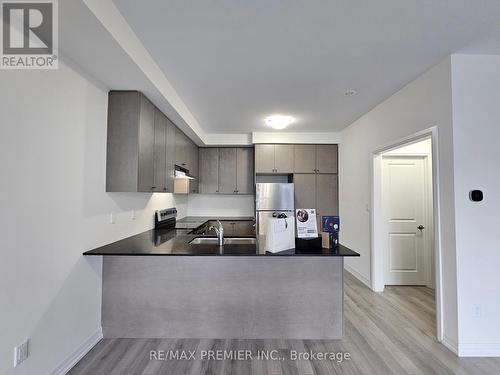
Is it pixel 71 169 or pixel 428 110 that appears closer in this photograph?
pixel 71 169

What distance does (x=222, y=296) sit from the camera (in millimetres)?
2387

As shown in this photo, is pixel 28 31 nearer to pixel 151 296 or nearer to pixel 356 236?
pixel 151 296

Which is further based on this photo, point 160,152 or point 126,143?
point 160,152

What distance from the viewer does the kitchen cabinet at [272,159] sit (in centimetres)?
500

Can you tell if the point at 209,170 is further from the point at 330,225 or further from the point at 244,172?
the point at 330,225

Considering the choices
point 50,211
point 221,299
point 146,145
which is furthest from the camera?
point 146,145

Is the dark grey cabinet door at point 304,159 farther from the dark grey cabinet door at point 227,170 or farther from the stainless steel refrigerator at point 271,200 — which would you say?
the dark grey cabinet door at point 227,170

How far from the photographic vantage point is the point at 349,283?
394cm

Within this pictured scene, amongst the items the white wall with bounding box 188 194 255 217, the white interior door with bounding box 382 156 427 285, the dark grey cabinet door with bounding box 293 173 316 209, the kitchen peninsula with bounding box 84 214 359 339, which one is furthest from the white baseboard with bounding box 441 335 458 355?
the white wall with bounding box 188 194 255 217

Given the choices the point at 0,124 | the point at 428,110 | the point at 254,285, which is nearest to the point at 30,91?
the point at 0,124

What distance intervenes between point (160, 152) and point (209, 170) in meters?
2.32

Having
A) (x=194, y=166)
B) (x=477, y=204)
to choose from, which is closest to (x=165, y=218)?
(x=194, y=166)

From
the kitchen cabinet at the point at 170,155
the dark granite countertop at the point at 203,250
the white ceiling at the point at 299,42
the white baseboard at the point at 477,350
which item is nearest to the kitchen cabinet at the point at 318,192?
the white ceiling at the point at 299,42

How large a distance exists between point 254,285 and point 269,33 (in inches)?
86.8
